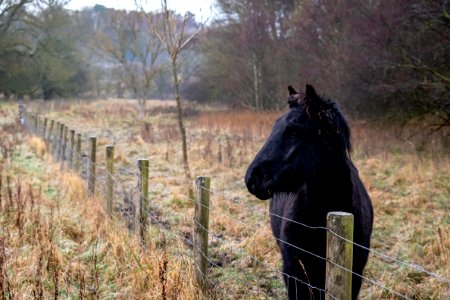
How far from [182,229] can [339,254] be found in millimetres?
4137

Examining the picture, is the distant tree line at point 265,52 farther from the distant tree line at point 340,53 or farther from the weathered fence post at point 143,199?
the weathered fence post at point 143,199

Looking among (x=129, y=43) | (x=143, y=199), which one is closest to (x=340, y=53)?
(x=143, y=199)

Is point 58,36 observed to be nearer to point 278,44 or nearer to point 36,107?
point 36,107

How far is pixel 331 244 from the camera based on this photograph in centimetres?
223

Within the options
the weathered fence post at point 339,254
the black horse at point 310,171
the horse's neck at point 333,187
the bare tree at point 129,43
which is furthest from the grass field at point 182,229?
the bare tree at point 129,43

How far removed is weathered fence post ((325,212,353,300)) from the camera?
216cm

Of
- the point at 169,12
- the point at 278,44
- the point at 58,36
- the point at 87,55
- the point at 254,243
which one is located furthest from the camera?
the point at 87,55

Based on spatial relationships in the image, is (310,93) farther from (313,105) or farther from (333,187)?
(333,187)

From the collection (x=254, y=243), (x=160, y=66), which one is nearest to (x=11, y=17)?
(x=160, y=66)

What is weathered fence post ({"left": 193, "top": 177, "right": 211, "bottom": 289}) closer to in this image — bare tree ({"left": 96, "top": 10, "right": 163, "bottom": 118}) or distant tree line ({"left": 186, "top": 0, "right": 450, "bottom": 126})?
distant tree line ({"left": 186, "top": 0, "right": 450, "bottom": 126})

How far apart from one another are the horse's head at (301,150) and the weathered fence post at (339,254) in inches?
31.1

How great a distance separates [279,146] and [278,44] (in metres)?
19.8

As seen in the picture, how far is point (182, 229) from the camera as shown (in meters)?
6.12

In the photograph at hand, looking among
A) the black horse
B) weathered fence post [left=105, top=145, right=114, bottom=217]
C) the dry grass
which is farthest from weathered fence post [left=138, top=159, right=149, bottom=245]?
the black horse
